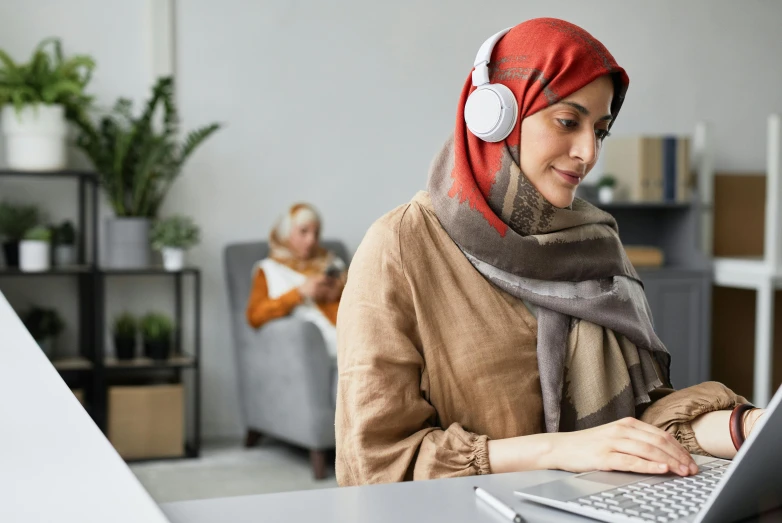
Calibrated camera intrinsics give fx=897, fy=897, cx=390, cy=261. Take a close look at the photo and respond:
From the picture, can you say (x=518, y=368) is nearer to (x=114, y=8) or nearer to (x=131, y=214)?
(x=131, y=214)

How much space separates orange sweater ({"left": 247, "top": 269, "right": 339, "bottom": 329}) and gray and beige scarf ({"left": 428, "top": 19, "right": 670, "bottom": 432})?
2440mm

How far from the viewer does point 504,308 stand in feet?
4.29

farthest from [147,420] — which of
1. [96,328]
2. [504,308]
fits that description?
[504,308]

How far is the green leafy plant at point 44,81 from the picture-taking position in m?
3.69

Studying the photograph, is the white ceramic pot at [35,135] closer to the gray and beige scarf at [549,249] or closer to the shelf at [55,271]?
the shelf at [55,271]

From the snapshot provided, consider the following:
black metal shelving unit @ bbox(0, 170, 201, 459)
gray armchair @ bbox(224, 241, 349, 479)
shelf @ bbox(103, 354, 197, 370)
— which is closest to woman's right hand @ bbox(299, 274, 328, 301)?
gray armchair @ bbox(224, 241, 349, 479)

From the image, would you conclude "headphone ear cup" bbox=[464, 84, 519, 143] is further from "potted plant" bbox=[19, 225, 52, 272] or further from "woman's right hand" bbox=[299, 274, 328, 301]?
"potted plant" bbox=[19, 225, 52, 272]

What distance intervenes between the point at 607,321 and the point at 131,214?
2982 mm

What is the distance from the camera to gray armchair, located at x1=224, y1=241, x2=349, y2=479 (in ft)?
11.6

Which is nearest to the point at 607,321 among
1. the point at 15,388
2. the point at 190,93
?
the point at 15,388

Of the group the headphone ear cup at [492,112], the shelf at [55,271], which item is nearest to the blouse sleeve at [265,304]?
the shelf at [55,271]

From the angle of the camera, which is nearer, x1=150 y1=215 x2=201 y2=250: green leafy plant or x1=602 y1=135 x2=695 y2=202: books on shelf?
x1=150 y1=215 x2=201 y2=250: green leafy plant

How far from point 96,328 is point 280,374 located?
85 centimetres

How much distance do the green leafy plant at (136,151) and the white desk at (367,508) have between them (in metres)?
3.22
